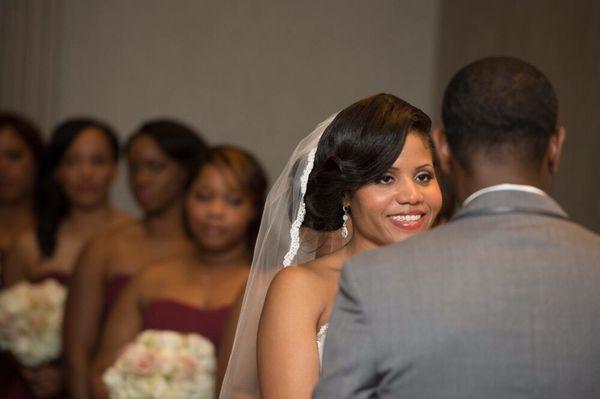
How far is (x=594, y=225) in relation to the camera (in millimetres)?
5172

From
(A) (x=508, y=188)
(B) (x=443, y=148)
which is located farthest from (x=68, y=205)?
(A) (x=508, y=188)

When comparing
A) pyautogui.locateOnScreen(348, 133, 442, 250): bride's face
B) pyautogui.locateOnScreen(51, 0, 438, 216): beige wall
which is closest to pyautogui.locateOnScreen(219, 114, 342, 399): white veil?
pyautogui.locateOnScreen(348, 133, 442, 250): bride's face

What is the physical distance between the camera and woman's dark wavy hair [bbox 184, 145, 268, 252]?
5.28 meters

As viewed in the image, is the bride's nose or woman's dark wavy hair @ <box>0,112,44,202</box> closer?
the bride's nose

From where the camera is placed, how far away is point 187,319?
5.23 meters

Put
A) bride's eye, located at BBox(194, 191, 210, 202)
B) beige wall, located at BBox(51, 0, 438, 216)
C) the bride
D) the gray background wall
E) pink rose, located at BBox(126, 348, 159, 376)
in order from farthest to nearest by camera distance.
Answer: beige wall, located at BBox(51, 0, 438, 216), the gray background wall, bride's eye, located at BBox(194, 191, 210, 202), pink rose, located at BBox(126, 348, 159, 376), the bride

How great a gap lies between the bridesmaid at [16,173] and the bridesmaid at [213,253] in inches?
68.1

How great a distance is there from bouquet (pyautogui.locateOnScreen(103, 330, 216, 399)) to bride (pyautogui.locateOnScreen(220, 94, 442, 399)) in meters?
1.13

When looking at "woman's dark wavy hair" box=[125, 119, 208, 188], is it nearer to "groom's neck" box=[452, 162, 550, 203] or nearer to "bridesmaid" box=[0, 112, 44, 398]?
"bridesmaid" box=[0, 112, 44, 398]

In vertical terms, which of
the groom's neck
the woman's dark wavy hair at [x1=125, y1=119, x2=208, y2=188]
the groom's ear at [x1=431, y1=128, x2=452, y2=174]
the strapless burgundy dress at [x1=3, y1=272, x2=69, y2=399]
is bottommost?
the strapless burgundy dress at [x1=3, y1=272, x2=69, y2=399]

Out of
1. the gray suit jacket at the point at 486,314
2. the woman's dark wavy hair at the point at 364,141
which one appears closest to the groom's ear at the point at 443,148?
the gray suit jacket at the point at 486,314

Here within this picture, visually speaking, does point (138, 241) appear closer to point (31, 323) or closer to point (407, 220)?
point (31, 323)

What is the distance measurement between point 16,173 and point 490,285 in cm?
481

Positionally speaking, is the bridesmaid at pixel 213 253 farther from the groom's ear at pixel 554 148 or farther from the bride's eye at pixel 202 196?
the groom's ear at pixel 554 148
